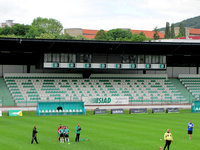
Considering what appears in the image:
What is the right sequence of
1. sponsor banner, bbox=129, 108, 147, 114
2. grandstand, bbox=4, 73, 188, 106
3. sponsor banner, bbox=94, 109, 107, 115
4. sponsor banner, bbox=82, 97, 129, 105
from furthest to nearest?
1. grandstand, bbox=4, 73, 188, 106
2. sponsor banner, bbox=82, 97, 129, 105
3. sponsor banner, bbox=129, 108, 147, 114
4. sponsor banner, bbox=94, 109, 107, 115

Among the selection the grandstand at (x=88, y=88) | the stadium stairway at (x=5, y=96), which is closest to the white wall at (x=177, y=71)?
the grandstand at (x=88, y=88)

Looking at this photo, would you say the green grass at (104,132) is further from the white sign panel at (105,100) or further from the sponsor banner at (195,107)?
the white sign panel at (105,100)

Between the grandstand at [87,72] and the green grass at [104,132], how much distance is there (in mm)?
11419

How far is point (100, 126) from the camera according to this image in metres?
46.2

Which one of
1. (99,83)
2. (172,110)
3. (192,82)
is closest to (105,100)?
(99,83)

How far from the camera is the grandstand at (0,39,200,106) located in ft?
225

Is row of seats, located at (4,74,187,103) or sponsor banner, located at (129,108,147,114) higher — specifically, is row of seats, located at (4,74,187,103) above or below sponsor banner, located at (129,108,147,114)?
above

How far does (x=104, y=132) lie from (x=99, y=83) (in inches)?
1355

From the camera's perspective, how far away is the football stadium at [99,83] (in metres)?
56.8

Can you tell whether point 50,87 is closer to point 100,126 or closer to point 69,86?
point 69,86

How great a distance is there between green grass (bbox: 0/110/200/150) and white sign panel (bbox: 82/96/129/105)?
8.20 metres

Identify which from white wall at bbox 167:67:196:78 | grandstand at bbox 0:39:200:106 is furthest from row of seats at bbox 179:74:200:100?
white wall at bbox 167:67:196:78

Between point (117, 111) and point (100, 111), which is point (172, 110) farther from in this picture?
point (100, 111)

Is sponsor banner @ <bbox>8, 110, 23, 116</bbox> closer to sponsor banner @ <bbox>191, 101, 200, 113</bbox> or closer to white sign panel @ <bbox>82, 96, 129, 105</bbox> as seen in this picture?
white sign panel @ <bbox>82, 96, 129, 105</bbox>
